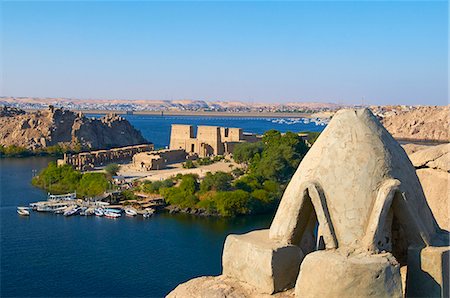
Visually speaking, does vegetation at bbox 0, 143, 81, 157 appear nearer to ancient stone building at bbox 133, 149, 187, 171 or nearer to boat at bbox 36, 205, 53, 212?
ancient stone building at bbox 133, 149, 187, 171

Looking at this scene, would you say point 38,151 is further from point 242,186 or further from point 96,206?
point 242,186

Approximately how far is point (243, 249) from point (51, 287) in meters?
15.1

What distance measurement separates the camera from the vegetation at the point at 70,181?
1439 inches

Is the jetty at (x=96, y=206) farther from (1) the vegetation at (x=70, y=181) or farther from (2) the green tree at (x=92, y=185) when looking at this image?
(1) the vegetation at (x=70, y=181)

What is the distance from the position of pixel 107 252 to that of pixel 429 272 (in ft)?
63.4

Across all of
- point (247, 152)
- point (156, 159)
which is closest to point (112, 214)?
point (156, 159)

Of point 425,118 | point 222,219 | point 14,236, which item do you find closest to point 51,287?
point 14,236

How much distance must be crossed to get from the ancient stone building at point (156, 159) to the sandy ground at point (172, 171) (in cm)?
59

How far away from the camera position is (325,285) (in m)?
6.43

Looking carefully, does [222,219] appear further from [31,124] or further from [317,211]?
[31,124]

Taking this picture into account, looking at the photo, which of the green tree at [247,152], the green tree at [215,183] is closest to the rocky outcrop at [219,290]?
the green tree at [215,183]

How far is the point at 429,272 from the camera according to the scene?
695 centimetres

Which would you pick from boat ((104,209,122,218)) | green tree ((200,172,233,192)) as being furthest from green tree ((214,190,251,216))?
boat ((104,209,122,218))

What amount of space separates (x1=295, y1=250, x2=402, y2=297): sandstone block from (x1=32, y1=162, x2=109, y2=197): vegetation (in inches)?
1201
